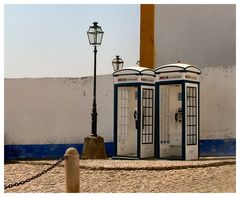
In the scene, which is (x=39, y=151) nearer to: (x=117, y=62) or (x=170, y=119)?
(x=117, y=62)

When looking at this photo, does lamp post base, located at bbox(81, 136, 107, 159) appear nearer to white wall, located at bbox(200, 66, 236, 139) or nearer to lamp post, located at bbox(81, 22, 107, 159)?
lamp post, located at bbox(81, 22, 107, 159)

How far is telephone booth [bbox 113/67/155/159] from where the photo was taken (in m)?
13.9

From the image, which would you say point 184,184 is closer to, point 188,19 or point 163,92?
point 163,92

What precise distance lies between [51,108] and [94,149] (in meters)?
2.45

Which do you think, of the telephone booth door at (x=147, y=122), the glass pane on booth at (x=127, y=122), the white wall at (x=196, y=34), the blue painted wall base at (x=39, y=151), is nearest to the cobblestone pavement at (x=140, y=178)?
the telephone booth door at (x=147, y=122)

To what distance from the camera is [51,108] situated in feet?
54.3

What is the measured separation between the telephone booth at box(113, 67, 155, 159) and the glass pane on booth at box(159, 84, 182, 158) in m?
0.30

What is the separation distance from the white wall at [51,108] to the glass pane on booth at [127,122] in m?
1.94

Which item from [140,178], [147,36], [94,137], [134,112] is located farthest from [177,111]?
[147,36]

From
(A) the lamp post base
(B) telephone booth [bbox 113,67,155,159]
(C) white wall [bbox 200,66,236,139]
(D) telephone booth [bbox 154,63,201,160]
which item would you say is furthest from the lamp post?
(C) white wall [bbox 200,66,236,139]

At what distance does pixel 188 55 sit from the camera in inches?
650

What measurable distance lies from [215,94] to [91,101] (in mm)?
3777

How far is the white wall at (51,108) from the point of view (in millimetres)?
16500

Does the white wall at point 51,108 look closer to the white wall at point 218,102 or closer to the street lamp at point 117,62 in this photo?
the street lamp at point 117,62
